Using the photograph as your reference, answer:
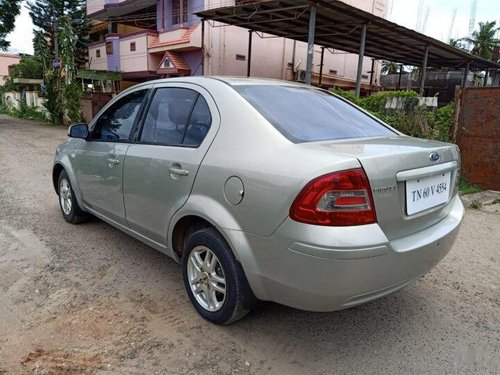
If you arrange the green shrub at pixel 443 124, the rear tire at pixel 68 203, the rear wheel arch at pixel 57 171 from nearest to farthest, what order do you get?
the rear tire at pixel 68 203 → the rear wheel arch at pixel 57 171 → the green shrub at pixel 443 124

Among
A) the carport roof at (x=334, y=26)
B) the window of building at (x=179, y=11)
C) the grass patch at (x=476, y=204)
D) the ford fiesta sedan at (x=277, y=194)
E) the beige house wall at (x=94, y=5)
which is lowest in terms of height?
the grass patch at (x=476, y=204)

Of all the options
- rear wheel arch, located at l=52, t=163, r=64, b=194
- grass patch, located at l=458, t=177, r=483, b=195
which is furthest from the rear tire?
grass patch, located at l=458, t=177, r=483, b=195

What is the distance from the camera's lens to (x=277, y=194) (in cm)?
222

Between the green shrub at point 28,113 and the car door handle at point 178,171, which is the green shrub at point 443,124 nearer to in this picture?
the car door handle at point 178,171

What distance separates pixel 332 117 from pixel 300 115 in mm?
341

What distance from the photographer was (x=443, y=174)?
8.75 ft

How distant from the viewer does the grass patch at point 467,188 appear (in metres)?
6.84

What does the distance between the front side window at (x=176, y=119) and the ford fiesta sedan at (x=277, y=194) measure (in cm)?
1

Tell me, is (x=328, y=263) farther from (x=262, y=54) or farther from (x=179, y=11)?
(x=179, y=11)

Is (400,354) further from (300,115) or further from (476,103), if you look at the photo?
(476,103)

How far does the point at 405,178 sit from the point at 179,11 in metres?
17.5

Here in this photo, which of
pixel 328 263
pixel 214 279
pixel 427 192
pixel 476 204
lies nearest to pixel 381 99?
pixel 476 204

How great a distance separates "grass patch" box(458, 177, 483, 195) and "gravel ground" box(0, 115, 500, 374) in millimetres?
2915

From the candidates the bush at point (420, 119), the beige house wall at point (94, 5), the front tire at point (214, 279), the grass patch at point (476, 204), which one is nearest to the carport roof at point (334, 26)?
the bush at point (420, 119)
